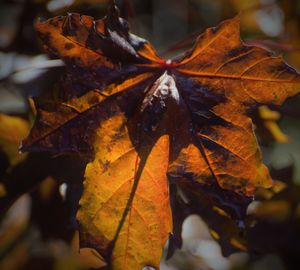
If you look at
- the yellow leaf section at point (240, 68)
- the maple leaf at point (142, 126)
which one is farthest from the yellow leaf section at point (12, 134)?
the yellow leaf section at point (240, 68)

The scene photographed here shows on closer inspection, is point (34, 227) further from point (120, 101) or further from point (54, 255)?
point (120, 101)

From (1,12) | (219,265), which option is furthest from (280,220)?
(1,12)

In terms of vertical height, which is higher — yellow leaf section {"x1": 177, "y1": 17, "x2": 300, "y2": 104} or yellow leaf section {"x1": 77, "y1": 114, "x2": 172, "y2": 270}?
yellow leaf section {"x1": 177, "y1": 17, "x2": 300, "y2": 104}

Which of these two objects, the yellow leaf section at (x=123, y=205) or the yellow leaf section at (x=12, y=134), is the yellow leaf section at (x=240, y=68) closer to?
the yellow leaf section at (x=123, y=205)

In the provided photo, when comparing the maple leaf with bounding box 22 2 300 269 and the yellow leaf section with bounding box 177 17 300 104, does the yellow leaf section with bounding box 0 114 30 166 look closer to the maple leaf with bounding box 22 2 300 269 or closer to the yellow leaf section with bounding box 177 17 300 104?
the maple leaf with bounding box 22 2 300 269

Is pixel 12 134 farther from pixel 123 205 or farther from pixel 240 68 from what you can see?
pixel 240 68

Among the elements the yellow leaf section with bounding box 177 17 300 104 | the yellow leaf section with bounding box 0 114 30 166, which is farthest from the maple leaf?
the yellow leaf section with bounding box 0 114 30 166

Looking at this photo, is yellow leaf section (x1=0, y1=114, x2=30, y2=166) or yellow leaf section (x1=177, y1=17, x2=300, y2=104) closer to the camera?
yellow leaf section (x1=177, y1=17, x2=300, y2=104)
